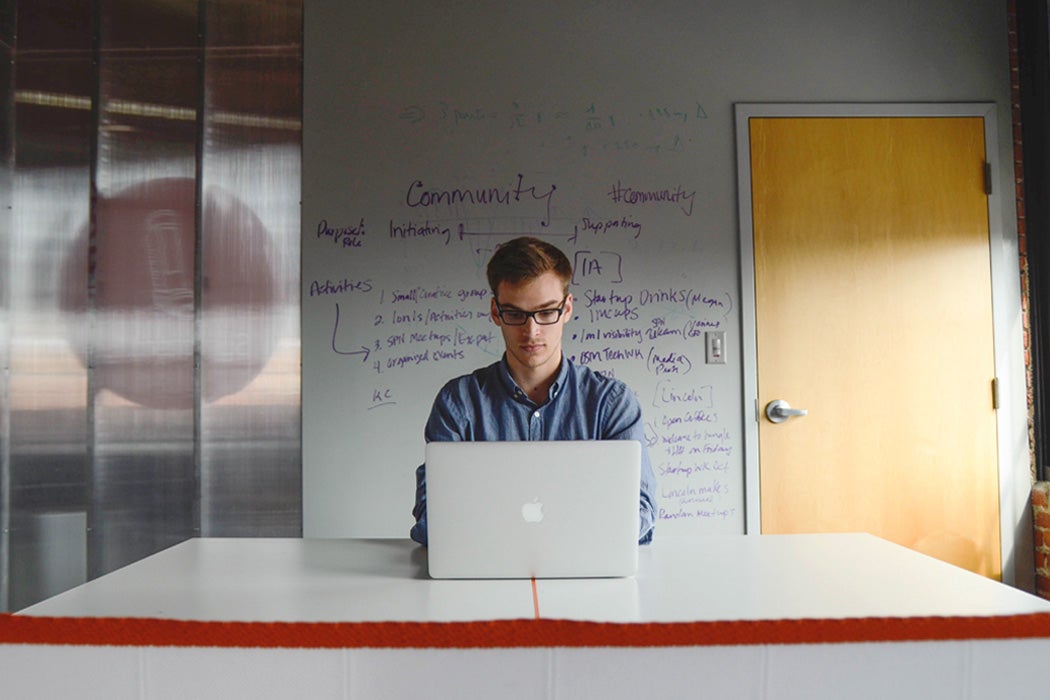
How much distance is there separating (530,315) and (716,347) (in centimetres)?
129

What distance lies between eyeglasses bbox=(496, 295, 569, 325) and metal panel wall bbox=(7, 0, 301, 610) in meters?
1.29

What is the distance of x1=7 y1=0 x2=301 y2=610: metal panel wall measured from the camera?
9.53ft

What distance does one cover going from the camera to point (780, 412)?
2.92 meters

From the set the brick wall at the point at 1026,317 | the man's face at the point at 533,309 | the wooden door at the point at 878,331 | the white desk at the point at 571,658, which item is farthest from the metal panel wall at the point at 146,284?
the brick wall at the point at 1026,317

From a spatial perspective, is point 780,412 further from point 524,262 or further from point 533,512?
point 533,512

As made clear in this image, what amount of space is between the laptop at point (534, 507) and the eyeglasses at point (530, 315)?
0.56m

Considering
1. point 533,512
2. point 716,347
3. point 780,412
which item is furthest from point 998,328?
point 533,512

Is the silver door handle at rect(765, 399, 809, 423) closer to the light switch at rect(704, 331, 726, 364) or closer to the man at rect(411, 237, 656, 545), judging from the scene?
the light switch at rect(704, 331, 726, 364)

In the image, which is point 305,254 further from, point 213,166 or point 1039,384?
point 1039,384

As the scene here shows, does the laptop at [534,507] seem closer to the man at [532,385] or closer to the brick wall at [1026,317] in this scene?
the man at [532,385]

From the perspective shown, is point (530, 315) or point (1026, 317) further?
point (1026, 317)

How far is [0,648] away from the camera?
1.04 m

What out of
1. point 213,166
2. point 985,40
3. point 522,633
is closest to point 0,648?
point 522,633

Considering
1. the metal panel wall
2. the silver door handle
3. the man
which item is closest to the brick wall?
the silver door handle
